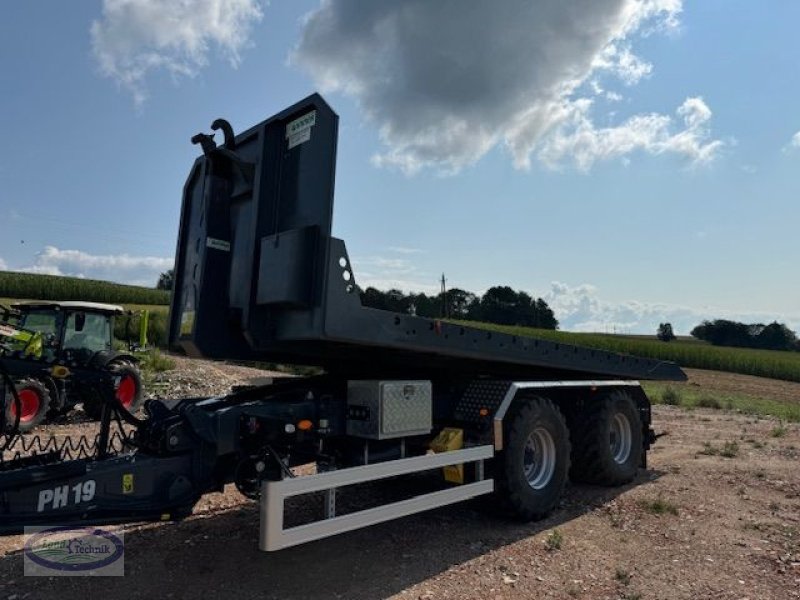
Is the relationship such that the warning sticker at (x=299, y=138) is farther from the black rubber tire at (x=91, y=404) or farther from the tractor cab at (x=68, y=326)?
the tractor cab at (x=68, y=326)

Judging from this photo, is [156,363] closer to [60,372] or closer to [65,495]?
[60,372]

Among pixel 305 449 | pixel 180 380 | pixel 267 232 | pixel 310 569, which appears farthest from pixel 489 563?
pixel 180 380

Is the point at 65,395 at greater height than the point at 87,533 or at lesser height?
greater

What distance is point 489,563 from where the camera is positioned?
4984 mm

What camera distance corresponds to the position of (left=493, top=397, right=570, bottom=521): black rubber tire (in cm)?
575

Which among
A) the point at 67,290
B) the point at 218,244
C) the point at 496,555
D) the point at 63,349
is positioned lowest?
the point at 496,555

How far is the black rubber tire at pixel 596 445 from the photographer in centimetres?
715

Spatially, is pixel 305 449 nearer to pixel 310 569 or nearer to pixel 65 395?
pixel 310 569

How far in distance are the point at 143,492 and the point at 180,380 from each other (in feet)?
45.4

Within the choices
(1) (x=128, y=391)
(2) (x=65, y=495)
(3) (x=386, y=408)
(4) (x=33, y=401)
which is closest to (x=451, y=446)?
(3) (x=386, y=408)

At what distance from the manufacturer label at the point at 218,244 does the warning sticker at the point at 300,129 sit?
0.87m

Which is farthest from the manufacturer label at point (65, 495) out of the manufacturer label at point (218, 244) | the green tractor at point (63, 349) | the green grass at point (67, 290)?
the green grass at point (67, 290)

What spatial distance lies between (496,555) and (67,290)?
1824 inches

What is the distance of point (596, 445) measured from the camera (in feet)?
23.4
